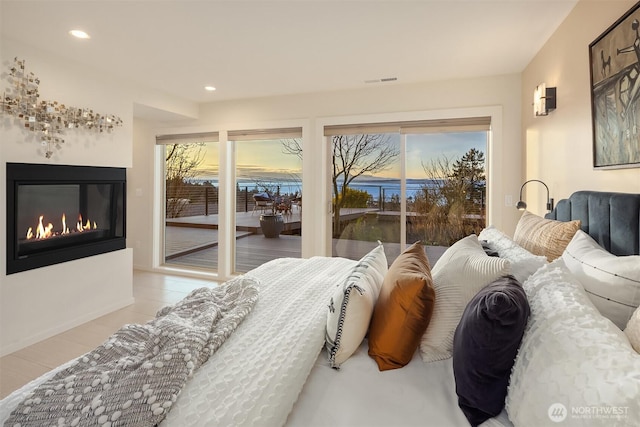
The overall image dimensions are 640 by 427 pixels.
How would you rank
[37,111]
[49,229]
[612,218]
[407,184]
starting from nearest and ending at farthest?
[612,218]
[37,111]
[49,229]
[407,184]

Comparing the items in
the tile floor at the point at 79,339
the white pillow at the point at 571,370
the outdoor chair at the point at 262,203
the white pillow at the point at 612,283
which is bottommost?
the tile floor at the point at 79,339

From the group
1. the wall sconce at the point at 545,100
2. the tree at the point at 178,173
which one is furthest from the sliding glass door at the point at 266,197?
the wall sconce at the point at 545,100

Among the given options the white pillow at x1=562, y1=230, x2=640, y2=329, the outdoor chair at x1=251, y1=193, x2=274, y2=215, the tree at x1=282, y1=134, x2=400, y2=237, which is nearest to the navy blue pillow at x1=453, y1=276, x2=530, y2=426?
the white pillow at x1=562, y1=230, x2=640, y2=329

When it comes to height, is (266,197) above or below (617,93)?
below

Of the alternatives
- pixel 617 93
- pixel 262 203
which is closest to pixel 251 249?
pixel 262 203

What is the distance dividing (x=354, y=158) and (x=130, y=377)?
3.69 metres

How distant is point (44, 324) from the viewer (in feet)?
10.1

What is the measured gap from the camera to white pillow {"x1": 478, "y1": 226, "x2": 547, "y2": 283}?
53.1 inches

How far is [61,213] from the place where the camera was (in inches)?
132

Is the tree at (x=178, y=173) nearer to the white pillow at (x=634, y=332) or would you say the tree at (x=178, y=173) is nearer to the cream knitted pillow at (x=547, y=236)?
the cream knitted pillow at (x=547, y=236)

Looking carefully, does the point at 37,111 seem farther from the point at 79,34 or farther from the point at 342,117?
the point at 342,117

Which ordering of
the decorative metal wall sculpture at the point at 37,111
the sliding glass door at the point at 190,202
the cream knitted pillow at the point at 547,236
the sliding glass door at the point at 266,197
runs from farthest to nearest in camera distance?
the sliding glass door at the point at 190,202
the sliding glass door at the point at 266,197
the decorative metal wall sculpture at the point at 37,111
the cream knitted pillow at the point at 547,236

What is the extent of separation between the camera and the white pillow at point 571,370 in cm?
69

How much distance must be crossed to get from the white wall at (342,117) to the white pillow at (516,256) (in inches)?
63.5
